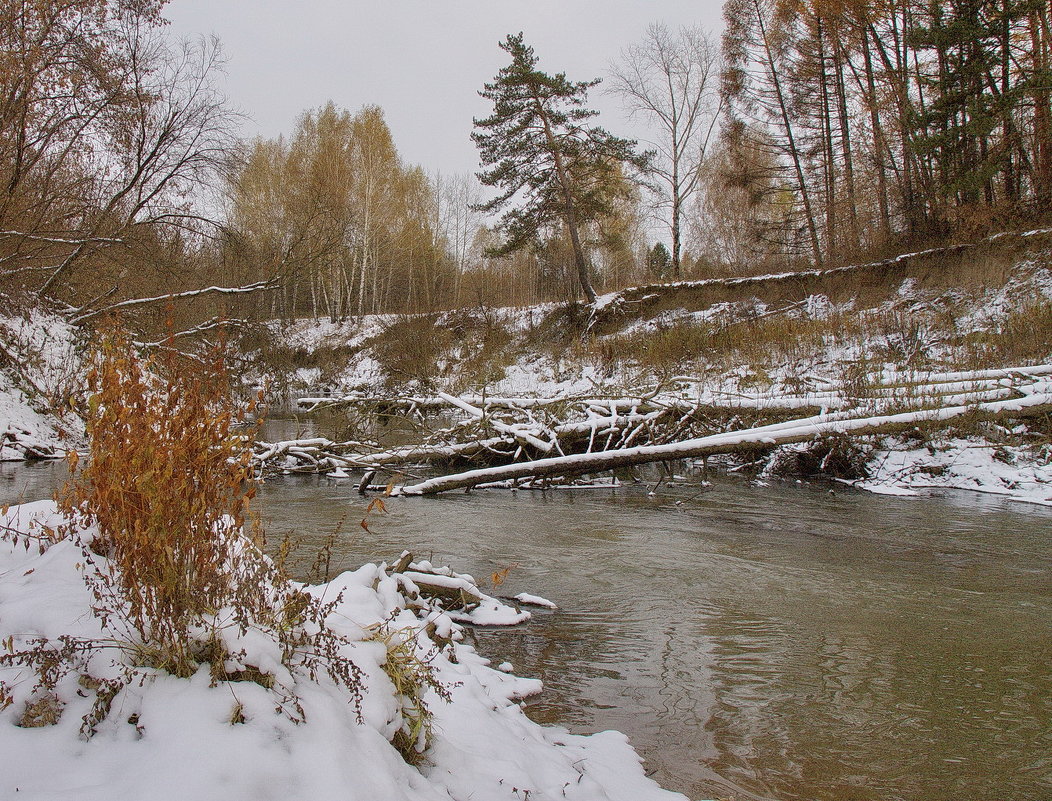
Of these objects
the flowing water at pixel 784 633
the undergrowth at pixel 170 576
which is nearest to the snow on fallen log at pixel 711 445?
the flowing water at pixel 784 633

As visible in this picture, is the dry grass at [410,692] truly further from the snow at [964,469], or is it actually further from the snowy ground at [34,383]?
the snowy ground at [34,383]

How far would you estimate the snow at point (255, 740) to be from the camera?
1.41 m

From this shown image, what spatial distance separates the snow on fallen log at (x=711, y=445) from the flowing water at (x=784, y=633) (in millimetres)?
425

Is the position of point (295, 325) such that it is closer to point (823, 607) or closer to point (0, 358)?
point (0, 358)

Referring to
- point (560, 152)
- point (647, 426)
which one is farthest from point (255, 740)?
point (560, 152)

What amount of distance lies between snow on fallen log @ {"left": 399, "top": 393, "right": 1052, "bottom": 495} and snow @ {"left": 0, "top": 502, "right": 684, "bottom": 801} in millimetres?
4269

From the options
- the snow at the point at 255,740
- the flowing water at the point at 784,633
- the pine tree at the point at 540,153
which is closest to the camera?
the snow at the point at 255,740

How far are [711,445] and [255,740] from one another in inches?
226

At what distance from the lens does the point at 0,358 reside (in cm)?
1061

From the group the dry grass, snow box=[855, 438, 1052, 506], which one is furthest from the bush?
snow box=[855, 438, 1052, 506]

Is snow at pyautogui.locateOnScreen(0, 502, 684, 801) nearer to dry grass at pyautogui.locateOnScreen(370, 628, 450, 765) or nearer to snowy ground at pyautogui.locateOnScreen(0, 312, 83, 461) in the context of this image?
dry grass at pyautogui.locateOnScreen(370, 628, 450, 765)

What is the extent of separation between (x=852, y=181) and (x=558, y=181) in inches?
385

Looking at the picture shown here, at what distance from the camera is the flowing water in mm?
2268

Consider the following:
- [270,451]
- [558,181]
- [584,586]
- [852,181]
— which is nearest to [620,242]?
[558,181]
